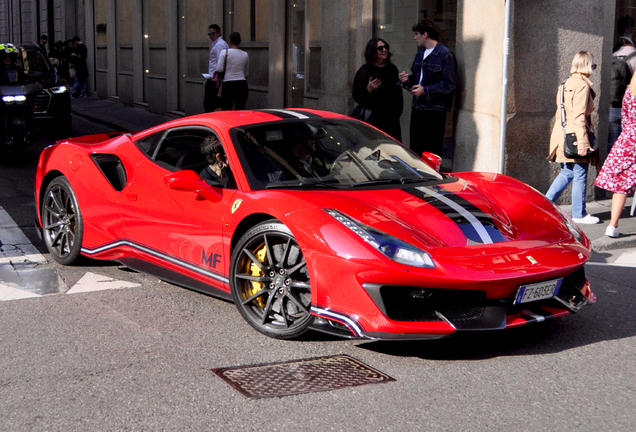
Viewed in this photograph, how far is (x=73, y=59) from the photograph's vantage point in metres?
27.0

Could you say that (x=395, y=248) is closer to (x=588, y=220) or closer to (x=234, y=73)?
(x=588, y=220)

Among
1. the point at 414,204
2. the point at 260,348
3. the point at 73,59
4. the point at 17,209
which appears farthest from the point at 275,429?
the point at 73,59

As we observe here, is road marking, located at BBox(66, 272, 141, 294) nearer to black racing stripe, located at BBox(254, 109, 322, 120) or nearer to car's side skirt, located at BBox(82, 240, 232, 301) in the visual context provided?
car's side skirt, located at BBox(82, 240, 232, 301)

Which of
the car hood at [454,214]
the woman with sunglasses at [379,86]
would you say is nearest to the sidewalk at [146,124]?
the woman with sunglasses at [379,86]

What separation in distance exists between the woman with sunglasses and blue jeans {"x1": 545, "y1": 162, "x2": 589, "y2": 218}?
85.3 inches

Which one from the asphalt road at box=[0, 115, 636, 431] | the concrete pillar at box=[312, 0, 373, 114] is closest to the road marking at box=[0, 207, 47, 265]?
the asphalt road at box=[0, 115, 636, 431]

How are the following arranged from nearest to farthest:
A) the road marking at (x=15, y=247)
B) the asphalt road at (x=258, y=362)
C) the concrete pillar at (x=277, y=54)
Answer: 1. the asphalt road at (x=258, y=362)
2. the road marking at (x=15, y=247)
3. the concrete pillar at (x=277, y=54)

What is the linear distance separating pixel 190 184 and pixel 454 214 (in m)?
1.67

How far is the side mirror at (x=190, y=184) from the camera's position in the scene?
5.17 m

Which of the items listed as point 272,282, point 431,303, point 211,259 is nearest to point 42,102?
point 211,259

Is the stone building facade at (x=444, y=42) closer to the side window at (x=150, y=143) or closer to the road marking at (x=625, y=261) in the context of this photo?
the road marking at (x=625, y=261)

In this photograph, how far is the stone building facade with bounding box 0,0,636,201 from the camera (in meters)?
9.57

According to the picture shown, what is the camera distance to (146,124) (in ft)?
63.2

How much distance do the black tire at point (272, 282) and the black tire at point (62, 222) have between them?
1.98 meters
